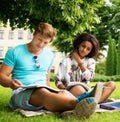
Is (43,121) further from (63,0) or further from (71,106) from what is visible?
(63,0)

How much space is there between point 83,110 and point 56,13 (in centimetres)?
218

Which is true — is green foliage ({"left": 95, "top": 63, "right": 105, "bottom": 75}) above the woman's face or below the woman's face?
below

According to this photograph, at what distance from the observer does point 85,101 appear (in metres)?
4.59

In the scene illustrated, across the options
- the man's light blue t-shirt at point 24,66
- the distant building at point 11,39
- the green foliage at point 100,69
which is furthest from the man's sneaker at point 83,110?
the distant building at point 11,39

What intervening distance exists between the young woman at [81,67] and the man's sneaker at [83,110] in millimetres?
1032

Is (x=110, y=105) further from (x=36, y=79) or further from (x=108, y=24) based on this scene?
(x=108, y=24)

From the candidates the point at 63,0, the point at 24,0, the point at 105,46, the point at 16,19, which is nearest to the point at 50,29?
the point at 63,0

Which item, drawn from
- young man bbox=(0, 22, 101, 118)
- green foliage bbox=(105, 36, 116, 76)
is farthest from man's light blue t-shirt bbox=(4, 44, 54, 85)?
green foliage bbox=(105, 36, 116, 76)

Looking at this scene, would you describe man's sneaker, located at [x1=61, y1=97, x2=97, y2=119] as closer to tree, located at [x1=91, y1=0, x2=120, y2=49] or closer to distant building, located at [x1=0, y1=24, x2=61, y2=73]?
tree, located at [x1=91, y1=0, x2=120, y2=49]

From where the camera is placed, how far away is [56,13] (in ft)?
21.0

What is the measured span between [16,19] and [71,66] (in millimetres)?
2417

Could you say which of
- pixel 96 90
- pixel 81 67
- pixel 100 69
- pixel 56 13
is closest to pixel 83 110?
pixel 96 90

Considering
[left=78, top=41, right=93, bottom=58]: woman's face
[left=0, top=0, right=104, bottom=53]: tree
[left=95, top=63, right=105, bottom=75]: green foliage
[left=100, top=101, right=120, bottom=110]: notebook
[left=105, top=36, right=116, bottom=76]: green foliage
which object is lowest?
[left=95, top=63, right=105, bottom=75]: green foliage

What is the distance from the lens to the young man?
16.0 feet
